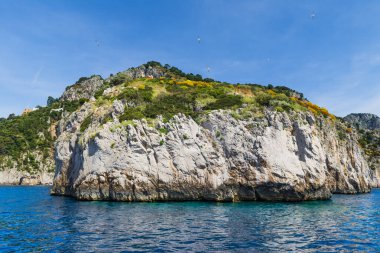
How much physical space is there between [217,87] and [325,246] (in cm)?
4973

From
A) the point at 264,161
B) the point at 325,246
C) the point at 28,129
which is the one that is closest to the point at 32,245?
the point at 325,246

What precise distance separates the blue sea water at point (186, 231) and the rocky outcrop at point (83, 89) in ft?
446

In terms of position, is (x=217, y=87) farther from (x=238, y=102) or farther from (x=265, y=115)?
(x=265, y=115)

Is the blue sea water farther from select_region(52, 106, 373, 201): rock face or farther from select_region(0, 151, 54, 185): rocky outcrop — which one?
select_region(0, 151, 54, 185): rocky outcrop

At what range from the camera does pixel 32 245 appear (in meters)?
18.6

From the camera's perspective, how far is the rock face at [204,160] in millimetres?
43750

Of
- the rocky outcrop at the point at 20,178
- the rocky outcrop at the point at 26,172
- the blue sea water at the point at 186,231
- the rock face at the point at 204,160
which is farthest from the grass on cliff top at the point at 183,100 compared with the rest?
the rocky outcrop at the point at 20,178

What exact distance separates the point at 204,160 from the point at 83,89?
137m

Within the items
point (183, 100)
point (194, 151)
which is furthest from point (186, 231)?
point (183, 100)

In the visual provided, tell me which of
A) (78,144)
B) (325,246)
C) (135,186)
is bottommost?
(325,246)

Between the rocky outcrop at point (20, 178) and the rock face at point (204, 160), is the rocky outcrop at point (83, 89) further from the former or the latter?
the rock face at point (204, 160)

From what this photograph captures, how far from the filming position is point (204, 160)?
45250 mm

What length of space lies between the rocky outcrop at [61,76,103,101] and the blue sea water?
13596cm

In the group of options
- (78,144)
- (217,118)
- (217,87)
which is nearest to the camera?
(217,118)
